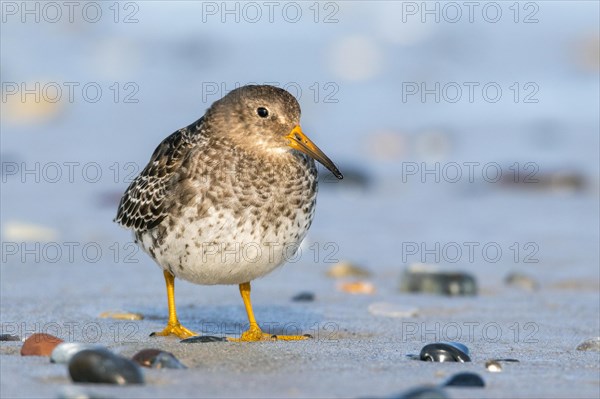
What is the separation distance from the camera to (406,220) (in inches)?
450

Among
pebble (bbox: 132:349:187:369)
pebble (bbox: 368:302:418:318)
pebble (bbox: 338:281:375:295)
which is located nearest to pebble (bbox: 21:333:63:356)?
pebble (bbox: 132:349:187:369)

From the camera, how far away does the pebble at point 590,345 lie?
5918mm

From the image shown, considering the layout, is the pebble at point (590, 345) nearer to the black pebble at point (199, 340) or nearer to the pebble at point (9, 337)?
the black pebble at point (199, 340)

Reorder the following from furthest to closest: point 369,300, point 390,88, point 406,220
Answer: point 390,88 < point 406,220 < point 369,300

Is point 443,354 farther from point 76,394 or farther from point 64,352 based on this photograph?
point 76,394

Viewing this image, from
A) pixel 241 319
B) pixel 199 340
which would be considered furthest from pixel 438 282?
pixel 199 340

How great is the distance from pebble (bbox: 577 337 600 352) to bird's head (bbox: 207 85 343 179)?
6.05 ft

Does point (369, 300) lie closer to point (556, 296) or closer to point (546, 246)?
point (556, 296)

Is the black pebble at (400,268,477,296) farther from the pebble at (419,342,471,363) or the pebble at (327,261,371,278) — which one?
the pebble at (419,342,471,363)

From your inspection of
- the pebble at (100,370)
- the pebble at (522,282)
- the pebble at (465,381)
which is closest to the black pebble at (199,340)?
the pebble at (100,370)

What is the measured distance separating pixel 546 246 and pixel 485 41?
11.0m

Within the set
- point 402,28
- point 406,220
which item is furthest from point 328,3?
point 406,220

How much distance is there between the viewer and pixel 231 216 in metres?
6.27

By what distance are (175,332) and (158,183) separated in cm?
92
